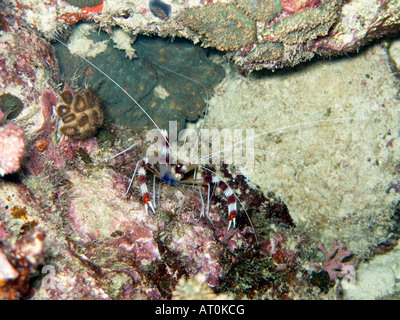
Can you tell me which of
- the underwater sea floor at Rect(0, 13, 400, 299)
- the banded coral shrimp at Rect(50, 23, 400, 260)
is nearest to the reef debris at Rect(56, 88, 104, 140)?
the underwater sea floor at Rect(0, 13, 400, 299)

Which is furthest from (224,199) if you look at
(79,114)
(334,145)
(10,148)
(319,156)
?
(10,148)

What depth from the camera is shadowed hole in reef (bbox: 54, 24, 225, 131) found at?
4.67 meters

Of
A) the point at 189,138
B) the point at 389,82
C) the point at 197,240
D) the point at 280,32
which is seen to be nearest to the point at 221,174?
the point at 189,138

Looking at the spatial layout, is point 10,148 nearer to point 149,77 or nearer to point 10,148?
point 10,148

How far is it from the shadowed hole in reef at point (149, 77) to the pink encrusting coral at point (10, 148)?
1.97 metres

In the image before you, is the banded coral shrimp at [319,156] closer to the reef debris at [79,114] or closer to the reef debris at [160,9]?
the reef debris at [160,9]

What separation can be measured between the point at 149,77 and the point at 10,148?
3241 millimetres

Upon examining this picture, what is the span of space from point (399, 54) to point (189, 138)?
15.6ft

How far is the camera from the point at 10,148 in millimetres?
2740

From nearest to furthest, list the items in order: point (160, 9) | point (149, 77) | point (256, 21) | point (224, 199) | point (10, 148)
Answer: point (10, 148), point (256, 21), point (160, 9), point (224, 199), point (149, 77)

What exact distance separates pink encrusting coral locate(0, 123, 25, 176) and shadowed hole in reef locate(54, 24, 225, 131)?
1.97m

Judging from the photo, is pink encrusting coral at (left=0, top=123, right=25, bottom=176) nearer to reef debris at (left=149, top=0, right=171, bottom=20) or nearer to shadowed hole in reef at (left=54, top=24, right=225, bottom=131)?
shadowed hole in reef at (left=54, top=24, right=225, bottom=131)

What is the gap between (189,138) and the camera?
5.93 meters

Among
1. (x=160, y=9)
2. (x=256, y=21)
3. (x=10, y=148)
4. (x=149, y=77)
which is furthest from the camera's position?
(x=149, y=77)
